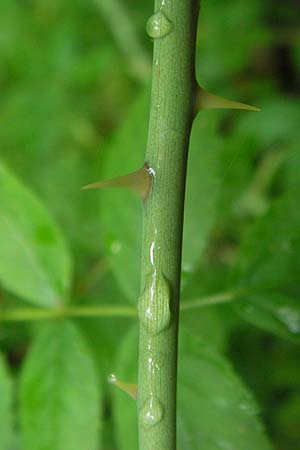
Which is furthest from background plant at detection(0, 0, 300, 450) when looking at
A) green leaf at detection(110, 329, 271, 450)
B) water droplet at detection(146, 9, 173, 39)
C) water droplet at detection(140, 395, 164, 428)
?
water droplet at detection(146, 9, 173, 39)

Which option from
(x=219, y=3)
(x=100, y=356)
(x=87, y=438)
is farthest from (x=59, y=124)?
(x=87, y=438)

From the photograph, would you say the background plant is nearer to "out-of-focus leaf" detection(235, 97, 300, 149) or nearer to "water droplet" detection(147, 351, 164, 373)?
"out-of-focus leaf" detection(235, 97, 300, 149)

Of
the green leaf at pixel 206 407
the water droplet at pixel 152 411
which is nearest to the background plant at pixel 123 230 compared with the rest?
the green leaf at pixel 206 407

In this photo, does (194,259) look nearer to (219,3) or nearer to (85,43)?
(219,3)

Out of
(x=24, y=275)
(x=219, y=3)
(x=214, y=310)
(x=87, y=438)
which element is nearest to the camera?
(x=87, y=438)

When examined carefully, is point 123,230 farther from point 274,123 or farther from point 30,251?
point 274,123

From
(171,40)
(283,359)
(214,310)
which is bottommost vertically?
(283,359)

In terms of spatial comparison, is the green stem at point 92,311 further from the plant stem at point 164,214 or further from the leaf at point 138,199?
the plant stem at point 164,214
